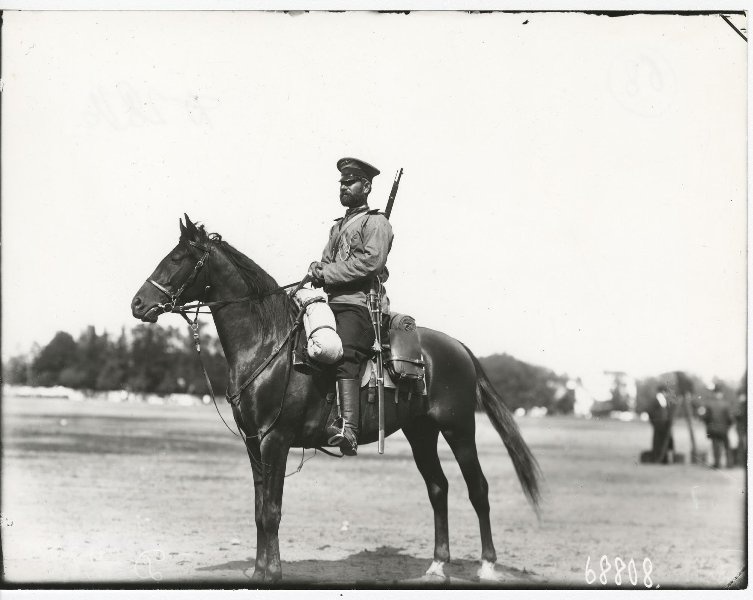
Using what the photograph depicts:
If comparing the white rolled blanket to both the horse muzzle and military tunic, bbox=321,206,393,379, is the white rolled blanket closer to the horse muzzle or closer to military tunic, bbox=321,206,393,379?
military tunic, bbox=321,206,393,379

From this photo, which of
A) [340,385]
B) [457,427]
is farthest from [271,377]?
[457,427]

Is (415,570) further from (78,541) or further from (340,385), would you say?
(78,541)

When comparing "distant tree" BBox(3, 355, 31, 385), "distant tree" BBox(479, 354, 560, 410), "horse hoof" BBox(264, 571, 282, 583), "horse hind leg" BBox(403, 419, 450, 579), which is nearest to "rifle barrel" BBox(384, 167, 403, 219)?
"horse hind leg" BBox(403, 419, 450, 579)

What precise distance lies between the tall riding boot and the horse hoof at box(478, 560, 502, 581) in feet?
5.82

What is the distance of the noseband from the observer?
8.45 m

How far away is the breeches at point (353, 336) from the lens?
8.80 meters

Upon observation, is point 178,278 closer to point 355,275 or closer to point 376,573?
point 355,275

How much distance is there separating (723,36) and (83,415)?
25779mm

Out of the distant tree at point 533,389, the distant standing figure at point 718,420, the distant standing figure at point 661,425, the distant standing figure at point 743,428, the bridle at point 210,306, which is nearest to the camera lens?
the bridle at point 210,306

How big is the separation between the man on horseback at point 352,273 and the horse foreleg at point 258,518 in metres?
0.65

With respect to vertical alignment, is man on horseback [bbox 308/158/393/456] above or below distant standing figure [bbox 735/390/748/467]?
above

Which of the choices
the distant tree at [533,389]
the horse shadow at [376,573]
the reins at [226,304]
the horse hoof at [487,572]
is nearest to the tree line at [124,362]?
the horse shadow at [376,573]

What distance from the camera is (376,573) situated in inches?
391

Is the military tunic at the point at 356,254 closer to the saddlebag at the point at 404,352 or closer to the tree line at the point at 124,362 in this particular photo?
the saddlebag at the point at 404,352
